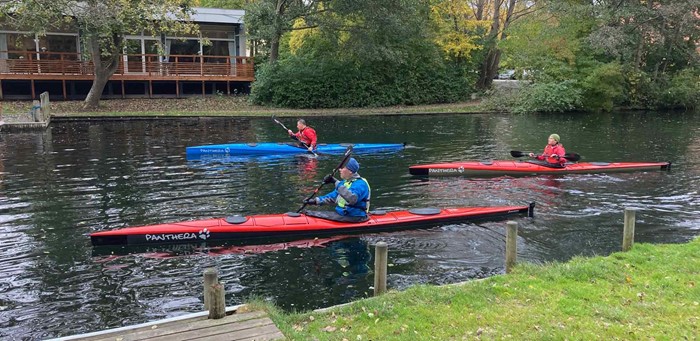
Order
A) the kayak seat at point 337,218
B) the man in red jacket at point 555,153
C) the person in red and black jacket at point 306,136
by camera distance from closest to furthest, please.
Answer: the kayak seat at point 337,218, the man in red jacket at point 555,153, the person in red and black jacket at point 306,136

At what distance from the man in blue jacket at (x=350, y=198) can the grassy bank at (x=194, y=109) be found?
18855mm

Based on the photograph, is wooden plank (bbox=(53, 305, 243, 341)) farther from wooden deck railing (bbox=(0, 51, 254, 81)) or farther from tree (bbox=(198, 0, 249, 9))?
tree (bbox=(198, 0, 249, 9))

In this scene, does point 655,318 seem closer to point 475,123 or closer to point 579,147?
point 579,147

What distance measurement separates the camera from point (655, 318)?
18.8 feet

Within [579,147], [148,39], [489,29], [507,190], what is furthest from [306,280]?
[489,29]

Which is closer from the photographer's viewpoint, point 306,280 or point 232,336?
point 232,336

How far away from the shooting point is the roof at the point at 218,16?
32.0 m

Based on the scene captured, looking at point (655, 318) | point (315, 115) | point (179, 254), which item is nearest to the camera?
point (655, 318)

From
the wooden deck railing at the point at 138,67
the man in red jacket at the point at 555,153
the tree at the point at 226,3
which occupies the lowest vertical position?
the man in red jacket at the point at 555,153

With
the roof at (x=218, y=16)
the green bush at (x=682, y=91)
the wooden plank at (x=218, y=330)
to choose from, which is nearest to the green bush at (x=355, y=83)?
the roof at (x=218, y=16)

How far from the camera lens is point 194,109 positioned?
1155 inches

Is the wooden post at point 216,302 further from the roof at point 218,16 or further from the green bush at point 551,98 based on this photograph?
the green bush at point 551,98

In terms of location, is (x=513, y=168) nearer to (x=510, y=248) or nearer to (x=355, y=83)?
(x=510, y=248)

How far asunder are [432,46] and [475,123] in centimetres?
872
